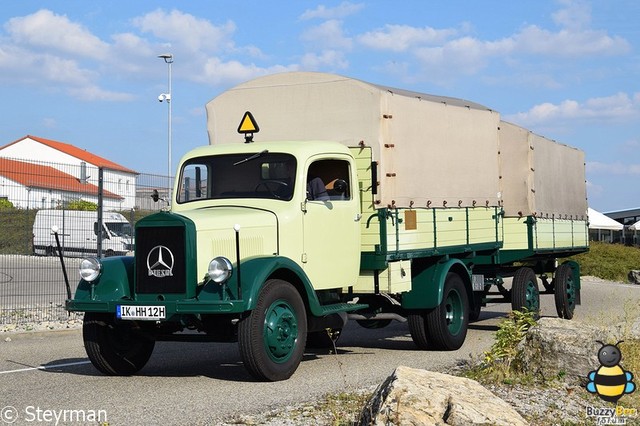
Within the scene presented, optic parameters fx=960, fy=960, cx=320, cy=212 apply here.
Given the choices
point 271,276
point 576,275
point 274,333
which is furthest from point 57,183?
point 576,275

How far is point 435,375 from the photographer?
22.7 feet

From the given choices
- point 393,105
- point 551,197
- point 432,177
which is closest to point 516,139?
point 551,197

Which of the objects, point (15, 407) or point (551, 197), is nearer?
point (15, 407)

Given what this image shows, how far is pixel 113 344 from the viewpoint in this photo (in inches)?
398

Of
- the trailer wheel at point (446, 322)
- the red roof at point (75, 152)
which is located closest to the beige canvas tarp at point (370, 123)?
the trailer wheel at point (446, 322)

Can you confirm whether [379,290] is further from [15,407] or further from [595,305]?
[595,305]

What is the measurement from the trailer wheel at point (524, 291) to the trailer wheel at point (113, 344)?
7.26 metres

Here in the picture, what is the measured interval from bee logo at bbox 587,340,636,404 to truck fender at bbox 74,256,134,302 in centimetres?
468

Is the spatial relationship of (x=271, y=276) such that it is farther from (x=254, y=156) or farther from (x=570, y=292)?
(x=570, y=292)

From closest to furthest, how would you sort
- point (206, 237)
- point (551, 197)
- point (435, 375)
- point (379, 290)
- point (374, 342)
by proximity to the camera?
point (435, 375)
point (206, 237)
point (379, 290)
point (374, 342)
point (551, 197)

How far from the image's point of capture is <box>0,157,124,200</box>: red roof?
15242mm

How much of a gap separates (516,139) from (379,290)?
5864 mm
